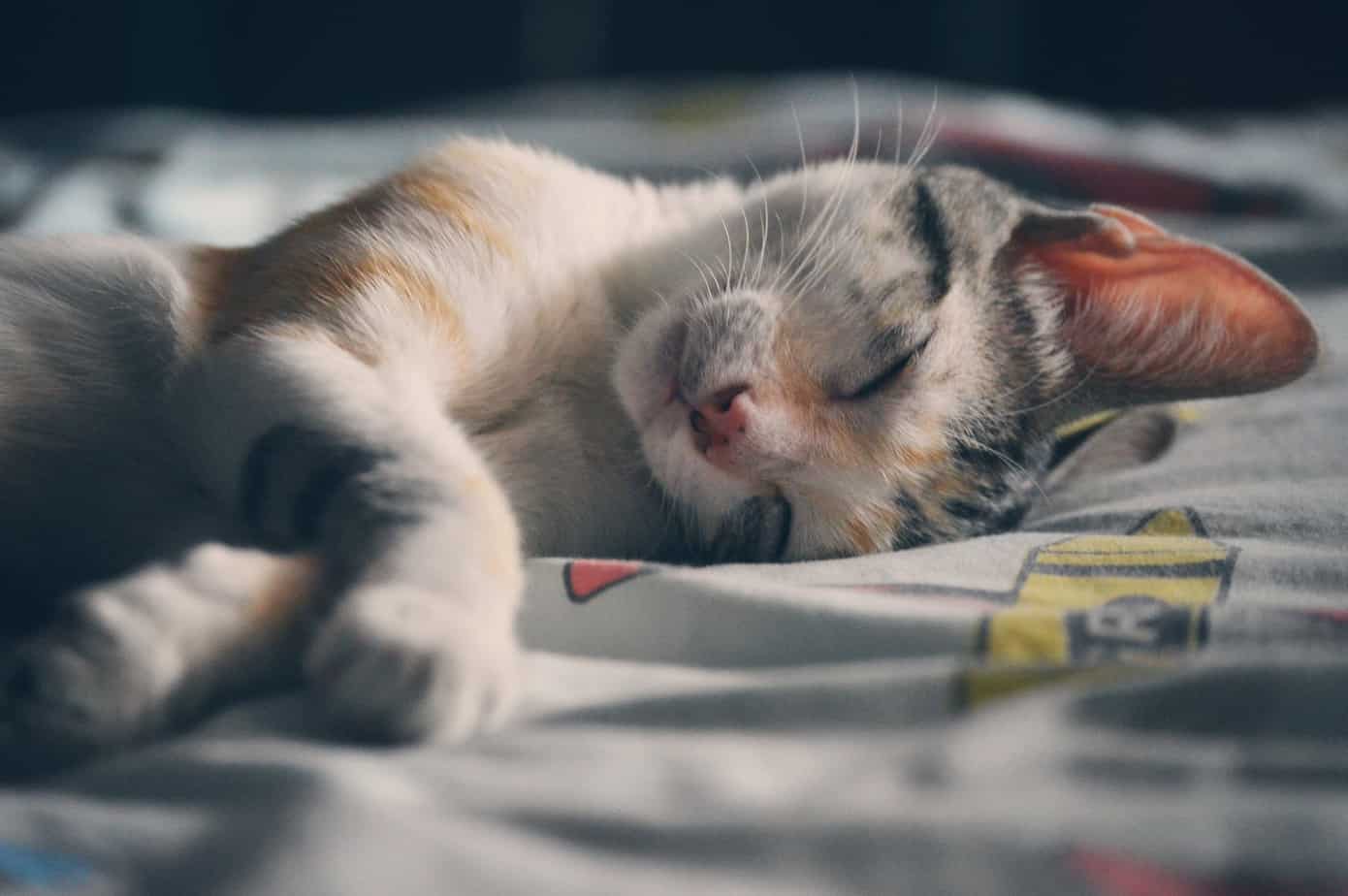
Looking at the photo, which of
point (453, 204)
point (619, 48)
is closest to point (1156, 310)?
point (453, 204)

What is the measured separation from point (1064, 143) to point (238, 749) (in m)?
2.05

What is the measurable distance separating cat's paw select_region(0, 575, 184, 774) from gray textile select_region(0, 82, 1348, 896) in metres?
0.02

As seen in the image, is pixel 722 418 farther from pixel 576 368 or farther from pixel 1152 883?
pixel 1152 883

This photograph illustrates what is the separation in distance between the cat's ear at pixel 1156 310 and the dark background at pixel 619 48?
2371 millimetres

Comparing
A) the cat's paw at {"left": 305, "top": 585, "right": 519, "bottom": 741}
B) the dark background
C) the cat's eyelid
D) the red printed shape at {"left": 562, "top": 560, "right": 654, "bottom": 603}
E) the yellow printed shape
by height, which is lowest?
the cat's paw at {"left": 305, "top": 585, "right": 519, "bottom": 741}

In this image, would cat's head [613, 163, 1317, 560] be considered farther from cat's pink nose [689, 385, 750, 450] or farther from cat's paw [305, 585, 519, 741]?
cat's paw [305, 585, 519, 741]

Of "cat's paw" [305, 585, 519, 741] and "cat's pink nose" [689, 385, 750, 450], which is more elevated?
"cat's pink nose" [689, 385, 750, 450]

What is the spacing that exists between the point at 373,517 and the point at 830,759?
36 cm

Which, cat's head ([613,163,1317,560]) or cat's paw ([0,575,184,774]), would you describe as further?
cat's head ([613,163,1317,560])

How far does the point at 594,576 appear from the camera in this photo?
0.83m

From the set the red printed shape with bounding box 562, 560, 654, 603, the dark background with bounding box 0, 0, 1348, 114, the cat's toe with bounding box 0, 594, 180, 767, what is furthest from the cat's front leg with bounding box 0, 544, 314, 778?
the dark background with bounding box 0, 0, 1348, 114

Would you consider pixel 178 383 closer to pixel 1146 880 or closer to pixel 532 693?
pixel 532 693

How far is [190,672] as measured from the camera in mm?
640

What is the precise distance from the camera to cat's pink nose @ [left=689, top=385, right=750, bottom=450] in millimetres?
995
